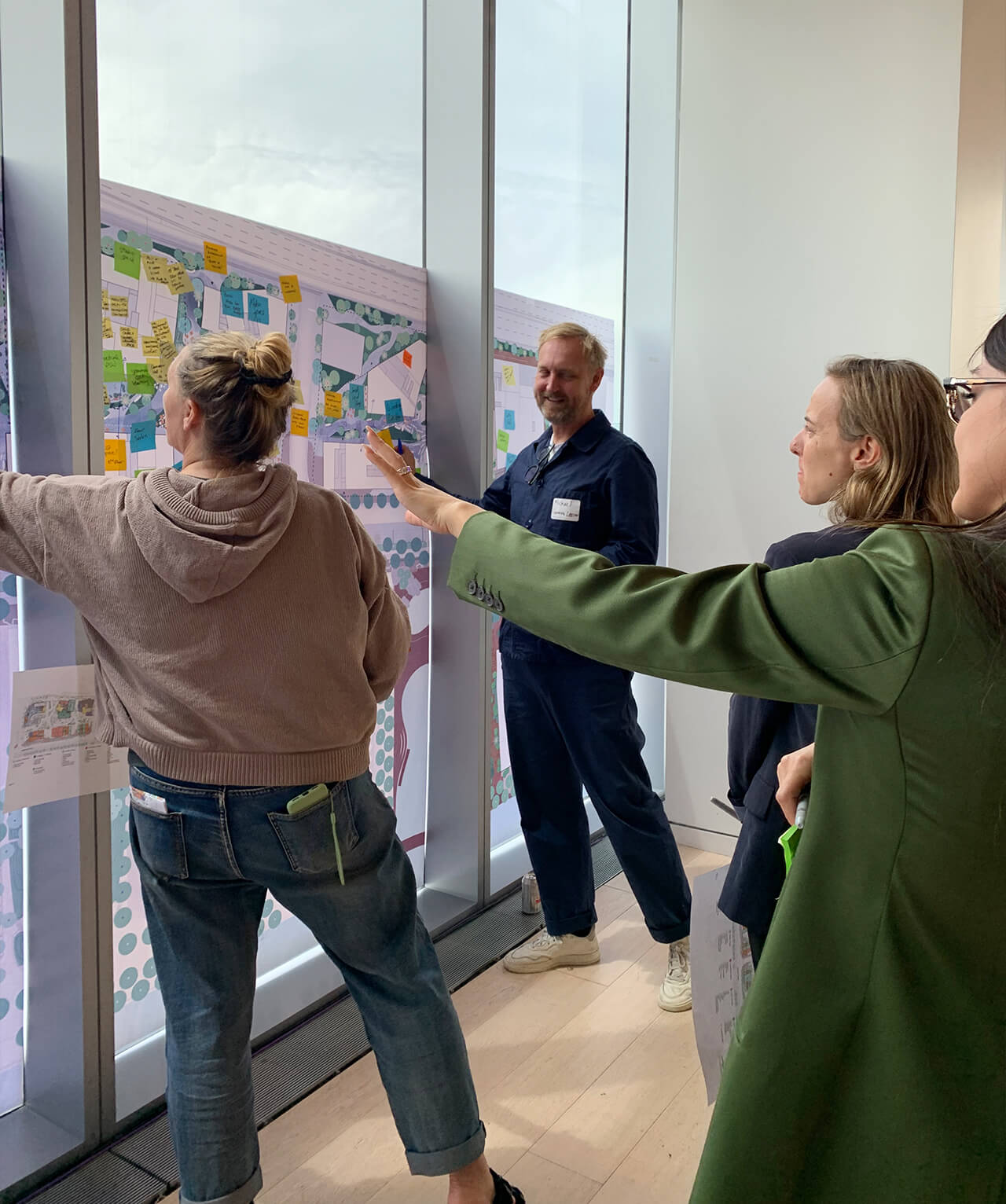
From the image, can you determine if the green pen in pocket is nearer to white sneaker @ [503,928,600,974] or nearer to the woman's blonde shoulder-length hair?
the woman's blonde shoulder-length hair

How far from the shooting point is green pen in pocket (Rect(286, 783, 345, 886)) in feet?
5.10

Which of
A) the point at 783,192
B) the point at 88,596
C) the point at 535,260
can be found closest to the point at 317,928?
the point at 88,596

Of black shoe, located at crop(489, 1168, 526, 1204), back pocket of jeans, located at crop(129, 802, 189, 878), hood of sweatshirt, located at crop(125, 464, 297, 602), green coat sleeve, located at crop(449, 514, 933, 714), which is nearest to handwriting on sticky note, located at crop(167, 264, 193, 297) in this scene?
hood of sweatshirt, located at crop(125, 464, 297, 602)

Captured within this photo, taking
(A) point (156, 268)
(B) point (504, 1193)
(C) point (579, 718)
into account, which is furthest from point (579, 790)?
(A) point (156, 268)

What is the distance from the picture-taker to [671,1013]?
8.61 ft

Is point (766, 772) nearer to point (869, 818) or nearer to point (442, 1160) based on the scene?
point (869, 818)

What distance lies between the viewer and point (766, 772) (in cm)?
165

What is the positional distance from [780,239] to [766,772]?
8.54 ft

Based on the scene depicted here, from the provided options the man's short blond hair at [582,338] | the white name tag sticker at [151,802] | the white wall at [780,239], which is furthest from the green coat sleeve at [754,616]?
the white wall at [780,239]

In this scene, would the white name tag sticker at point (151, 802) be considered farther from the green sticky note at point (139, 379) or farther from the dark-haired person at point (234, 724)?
the green sticky note at point (139, 379)

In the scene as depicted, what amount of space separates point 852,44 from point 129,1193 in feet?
13.2

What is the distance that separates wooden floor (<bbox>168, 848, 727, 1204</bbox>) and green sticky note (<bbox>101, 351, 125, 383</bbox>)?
166 centimetres

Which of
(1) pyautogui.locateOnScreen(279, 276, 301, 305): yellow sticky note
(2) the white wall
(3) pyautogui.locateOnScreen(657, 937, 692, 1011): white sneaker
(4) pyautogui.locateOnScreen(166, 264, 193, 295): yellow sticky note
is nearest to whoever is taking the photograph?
(4) pyautogui.locateOnScreen(166, 264, 193, 295): yellow sticky note

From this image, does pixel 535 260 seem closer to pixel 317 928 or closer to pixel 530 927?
pixel 530 927
